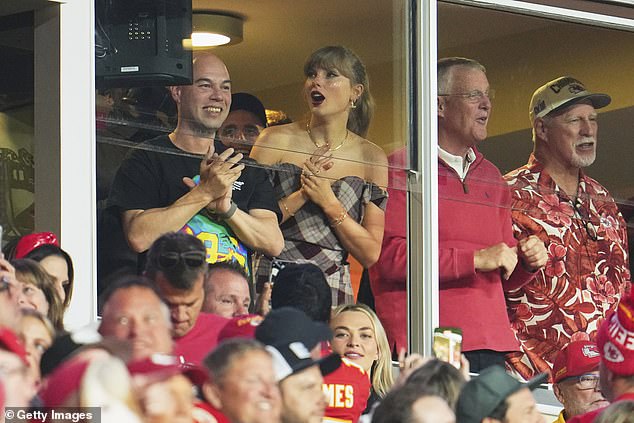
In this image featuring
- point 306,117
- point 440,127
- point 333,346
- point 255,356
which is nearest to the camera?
point 255,356

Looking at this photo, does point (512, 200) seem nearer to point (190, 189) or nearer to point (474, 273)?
point (474, 273)

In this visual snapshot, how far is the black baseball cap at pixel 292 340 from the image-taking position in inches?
155

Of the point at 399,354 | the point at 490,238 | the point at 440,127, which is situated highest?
the point at 440,127

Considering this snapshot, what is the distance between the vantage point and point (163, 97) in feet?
18.4

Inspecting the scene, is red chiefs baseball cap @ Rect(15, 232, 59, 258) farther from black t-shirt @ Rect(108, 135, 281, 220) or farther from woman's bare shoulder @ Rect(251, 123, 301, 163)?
woman's bare shoulder @ Rect(251, 123, 301, 163)

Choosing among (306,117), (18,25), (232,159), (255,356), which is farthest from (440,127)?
(255,356)

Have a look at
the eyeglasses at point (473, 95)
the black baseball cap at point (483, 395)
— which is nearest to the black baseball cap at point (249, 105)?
the eyeglasses at point (473, 95)

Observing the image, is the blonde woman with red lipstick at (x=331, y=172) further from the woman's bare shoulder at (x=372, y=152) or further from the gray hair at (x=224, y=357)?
the gray hair at (x=224, y=357)

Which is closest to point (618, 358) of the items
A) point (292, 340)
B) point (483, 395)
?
point (483, 395)

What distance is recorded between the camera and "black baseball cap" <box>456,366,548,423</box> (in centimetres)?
408

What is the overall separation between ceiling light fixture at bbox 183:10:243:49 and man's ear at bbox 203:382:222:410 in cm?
228

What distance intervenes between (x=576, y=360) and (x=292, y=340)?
2.37 meters

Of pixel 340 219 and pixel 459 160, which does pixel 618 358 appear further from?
pixel 459 160

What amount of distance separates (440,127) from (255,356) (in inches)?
111
